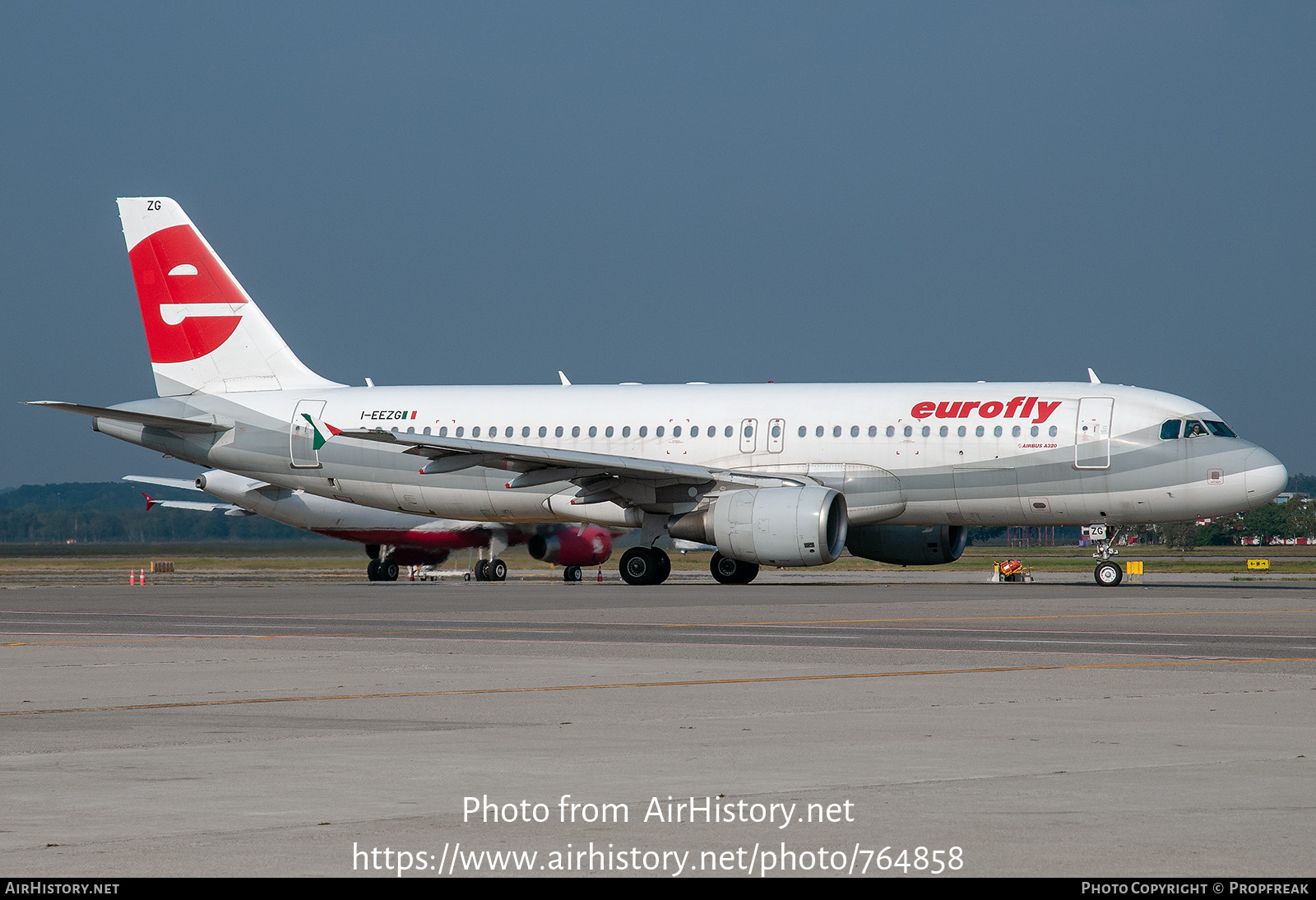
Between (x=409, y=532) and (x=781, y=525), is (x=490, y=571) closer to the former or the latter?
(x=409, y=532)

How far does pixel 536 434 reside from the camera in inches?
1481

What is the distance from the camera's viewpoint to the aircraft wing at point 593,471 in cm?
3350

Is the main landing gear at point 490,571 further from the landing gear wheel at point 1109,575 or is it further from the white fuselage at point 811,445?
the landing gear wheel at point 1109,575

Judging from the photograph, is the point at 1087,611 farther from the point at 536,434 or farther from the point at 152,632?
the point at 536,434

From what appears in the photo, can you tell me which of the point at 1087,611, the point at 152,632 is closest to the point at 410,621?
the point at 152,632

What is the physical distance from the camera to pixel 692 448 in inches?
1417

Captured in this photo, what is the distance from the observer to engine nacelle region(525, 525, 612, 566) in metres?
45.0

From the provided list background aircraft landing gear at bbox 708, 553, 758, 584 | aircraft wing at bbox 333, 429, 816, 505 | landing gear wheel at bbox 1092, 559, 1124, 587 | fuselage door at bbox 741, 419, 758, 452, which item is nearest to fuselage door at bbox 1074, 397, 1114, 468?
landing gear wheel at bbox 1092, 559, 1124, 587

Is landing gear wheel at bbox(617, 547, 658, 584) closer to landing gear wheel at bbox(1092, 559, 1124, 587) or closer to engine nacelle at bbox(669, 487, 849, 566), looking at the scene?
engine nacelle at bbox(669, 487, 849, 566)

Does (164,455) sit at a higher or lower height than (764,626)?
higher

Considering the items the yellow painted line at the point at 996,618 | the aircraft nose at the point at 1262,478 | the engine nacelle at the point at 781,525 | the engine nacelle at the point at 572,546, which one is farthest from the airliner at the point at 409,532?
the yellow painted line at the point at 996,618

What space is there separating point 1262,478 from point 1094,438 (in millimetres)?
3219

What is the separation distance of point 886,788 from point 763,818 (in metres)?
1.01

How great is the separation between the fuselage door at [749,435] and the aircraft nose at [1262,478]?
976 cm
